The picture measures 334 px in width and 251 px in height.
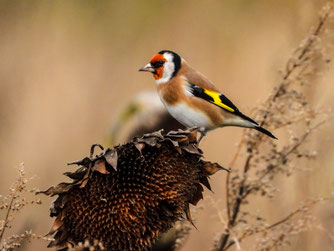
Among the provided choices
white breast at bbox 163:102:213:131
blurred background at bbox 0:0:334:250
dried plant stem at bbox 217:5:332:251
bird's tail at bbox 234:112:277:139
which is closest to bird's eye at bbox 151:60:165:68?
white breast at bbox 163:102:213:131

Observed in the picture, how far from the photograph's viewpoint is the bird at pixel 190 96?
3479 mm

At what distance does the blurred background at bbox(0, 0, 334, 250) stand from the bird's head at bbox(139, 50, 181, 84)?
2.84ft

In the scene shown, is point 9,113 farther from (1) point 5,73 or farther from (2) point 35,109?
(2) point 35,109

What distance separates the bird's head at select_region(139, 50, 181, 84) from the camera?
3.47 meters

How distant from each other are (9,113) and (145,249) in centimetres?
210

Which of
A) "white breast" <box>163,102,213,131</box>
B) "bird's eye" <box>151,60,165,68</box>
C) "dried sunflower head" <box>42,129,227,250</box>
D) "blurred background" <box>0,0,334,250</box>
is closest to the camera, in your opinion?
"dried sunflower head" <box>42,129,227,250</box>

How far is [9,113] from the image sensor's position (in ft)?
13.9

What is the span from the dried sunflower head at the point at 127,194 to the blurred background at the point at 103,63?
1.71 meters

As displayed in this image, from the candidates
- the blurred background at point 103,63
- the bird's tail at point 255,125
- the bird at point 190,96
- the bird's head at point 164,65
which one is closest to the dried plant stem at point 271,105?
the bird's tail at point 255,125

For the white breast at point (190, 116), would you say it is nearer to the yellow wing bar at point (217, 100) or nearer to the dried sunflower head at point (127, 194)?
the yellow wing bar at point (217, 100)

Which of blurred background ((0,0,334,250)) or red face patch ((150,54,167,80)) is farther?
blurred background ((0,0,334,250))

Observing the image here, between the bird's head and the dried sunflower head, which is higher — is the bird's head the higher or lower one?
the higher one

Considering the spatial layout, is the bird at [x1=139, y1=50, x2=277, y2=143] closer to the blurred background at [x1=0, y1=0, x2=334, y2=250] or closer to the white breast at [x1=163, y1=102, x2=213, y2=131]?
the white breast at [x1=163, y1=102, x2=213, y2=131]

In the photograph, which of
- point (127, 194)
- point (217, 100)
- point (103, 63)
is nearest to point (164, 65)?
point (217, 100)
